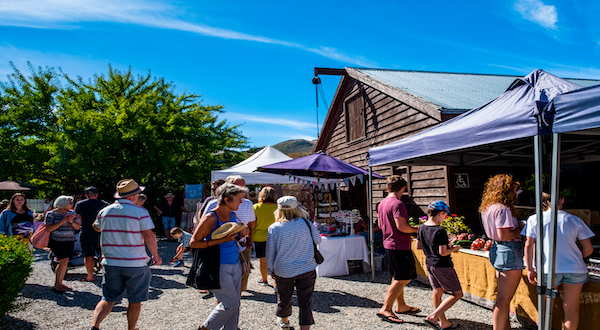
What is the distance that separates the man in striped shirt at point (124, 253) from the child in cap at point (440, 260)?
2.95m

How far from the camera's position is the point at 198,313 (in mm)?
5012

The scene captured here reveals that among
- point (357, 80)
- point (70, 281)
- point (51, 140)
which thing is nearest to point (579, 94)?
point (70, 281)

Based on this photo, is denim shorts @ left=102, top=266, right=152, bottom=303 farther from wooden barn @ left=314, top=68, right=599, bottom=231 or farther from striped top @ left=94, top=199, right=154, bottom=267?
wooden barn @ left=314, top=68, right=599, bottom=231

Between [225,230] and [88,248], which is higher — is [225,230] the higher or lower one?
the higher one

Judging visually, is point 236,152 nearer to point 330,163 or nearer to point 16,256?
point 330,163

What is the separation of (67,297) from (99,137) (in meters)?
8.25

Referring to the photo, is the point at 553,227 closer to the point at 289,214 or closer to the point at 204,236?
the point at 289,214

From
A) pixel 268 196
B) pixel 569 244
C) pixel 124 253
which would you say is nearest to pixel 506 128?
pixel 569 244

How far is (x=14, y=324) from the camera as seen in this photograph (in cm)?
457

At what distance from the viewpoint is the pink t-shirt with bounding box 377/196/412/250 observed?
4570mm

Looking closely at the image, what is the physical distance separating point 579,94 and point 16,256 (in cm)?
602

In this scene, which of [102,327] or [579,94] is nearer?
[579,94]

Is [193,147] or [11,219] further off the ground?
[193,147]

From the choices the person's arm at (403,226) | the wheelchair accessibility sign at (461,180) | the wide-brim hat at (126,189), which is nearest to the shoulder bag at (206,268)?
the wide-brim hat at (126,189)
